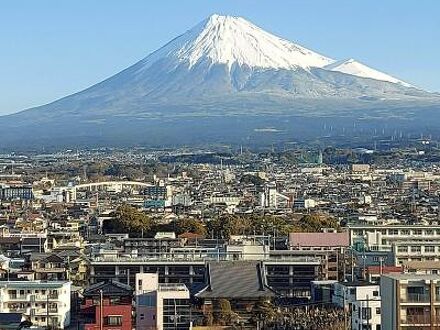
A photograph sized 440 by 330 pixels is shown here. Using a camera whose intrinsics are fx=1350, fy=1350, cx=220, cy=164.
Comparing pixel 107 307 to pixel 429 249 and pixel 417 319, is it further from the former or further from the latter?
pixel 429 249

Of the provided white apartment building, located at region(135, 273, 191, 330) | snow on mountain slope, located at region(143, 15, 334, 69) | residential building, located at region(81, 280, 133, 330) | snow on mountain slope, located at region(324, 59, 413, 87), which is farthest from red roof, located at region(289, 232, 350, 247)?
snow on mountain slope, located at region(324, 59, 413, 87)

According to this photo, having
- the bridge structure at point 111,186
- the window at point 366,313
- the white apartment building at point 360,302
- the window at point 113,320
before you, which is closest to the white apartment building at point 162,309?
the window at point 113,320

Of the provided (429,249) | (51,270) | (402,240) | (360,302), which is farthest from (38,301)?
(402,240)

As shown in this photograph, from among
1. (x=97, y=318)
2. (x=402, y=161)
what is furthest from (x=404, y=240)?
(x=402, y=161)

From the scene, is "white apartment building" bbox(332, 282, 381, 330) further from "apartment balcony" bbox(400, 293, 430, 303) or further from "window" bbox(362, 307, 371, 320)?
"apartment balcony" bbox(400, 293, 430, 303)

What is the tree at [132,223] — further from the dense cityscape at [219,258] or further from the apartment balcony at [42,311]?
the apartment balcony at [42,311]

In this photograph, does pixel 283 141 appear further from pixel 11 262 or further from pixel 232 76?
pixel 11 262
